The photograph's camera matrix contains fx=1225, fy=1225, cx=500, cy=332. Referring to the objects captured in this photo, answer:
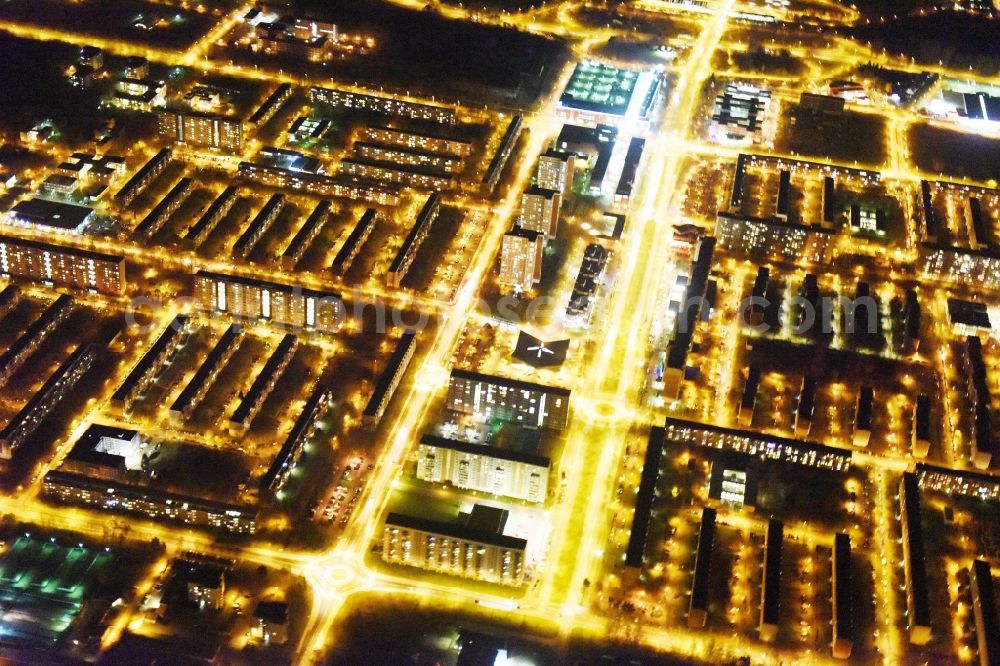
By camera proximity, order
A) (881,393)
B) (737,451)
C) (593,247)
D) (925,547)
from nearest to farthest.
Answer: (925,547) → (737,451) → (881,393) → (593,247)

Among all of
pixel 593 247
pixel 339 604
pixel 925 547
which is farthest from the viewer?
pixel 593 247

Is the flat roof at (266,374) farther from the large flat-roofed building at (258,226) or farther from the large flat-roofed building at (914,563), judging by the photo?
the large flat-roofed building at (914,563)

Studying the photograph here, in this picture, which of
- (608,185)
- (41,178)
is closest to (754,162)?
(608,185)

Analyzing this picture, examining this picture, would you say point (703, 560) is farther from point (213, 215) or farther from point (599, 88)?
point (599, 88)

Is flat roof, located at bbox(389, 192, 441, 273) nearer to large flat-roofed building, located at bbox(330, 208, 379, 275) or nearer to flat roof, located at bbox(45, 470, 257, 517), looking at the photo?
large flat-roofed building, located at bbox(330, 208, 379, 275)

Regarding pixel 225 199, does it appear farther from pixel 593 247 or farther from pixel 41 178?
pixel 593 247

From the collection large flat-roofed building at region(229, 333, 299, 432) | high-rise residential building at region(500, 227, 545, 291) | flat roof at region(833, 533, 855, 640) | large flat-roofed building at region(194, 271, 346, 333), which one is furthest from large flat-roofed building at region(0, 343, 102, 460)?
flat roof at region(833, 533, 855, 640)

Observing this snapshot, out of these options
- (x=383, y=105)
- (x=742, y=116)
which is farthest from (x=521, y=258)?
(x=742, y=116)
